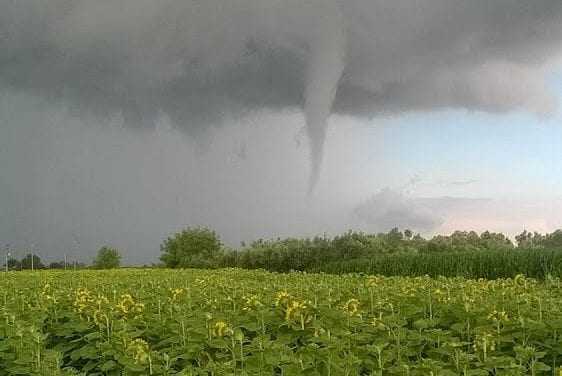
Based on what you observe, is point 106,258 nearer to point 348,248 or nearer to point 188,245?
point 188,245

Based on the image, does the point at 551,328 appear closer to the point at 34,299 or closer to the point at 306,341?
the point at 306,341

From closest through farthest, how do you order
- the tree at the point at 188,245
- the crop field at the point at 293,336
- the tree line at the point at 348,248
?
the crop field at the point at 293,336
the tree line at the point at 348,248
the tree at the point at 188,245

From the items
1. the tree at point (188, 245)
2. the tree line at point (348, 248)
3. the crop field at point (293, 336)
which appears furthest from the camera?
the tree at point (188, 245)

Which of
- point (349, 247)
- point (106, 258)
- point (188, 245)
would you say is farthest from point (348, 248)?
point (106, 258)

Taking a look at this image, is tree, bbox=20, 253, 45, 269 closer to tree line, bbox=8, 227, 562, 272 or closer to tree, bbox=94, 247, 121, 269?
tree, bbox=94, 247, 121, 269

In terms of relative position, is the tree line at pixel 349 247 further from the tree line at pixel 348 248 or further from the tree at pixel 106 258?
the tree at pixel 106 258

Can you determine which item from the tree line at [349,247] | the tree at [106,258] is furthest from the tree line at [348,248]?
the tree at [106,258]

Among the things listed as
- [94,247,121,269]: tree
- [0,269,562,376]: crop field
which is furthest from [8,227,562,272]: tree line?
[0,269,562,376]: crop field

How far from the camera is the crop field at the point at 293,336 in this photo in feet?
18.7

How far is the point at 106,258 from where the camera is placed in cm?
5672

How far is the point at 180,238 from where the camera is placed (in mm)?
50719

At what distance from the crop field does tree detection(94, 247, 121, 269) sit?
47.3 metres

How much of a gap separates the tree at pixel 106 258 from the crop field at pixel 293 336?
47.3 metres

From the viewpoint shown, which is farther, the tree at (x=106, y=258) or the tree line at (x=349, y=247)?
the tree at (x=106, y=258)
